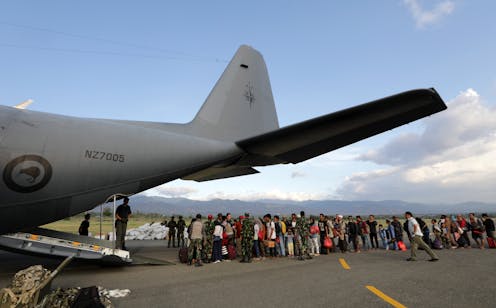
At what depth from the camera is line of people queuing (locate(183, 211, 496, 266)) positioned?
963 cm

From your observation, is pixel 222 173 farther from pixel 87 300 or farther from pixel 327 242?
pixel 87 300

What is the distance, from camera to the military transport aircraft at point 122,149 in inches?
218

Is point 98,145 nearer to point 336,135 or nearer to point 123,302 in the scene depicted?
point 123,302

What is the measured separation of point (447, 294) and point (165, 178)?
662 cm

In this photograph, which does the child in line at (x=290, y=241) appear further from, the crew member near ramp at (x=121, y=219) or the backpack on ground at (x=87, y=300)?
the backpack on ground at (x=87, y=300)

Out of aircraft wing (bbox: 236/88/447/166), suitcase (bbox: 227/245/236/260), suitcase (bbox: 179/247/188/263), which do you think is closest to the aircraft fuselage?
aircraft wing (bbox: 236/88/447/166)

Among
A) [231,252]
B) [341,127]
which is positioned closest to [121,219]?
[231,252]

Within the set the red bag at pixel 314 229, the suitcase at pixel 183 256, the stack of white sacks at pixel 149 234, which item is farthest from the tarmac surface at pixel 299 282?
the stack of white sacks at pixel 149 234

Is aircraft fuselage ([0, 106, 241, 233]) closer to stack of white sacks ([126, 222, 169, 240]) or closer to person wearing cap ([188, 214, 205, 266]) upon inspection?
person wearing cap ([188, 214, 205, 266])

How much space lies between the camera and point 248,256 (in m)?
9.62

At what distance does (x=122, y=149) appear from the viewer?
6.72m

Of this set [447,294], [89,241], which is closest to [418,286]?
[447,294]

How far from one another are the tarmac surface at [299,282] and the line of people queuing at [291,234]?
0.90m

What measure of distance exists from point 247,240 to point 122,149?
17.2ft
